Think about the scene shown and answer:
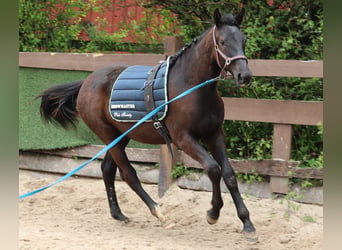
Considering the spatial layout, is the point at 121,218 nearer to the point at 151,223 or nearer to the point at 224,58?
the point at 151,223

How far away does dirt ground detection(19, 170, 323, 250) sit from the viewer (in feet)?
13.8

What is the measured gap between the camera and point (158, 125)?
174 inches

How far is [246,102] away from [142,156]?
1.58m

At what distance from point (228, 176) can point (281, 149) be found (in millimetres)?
1384

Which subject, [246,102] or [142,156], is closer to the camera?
[246,102]

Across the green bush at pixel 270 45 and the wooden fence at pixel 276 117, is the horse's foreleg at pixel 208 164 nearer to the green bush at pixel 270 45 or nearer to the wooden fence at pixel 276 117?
the wooden fence at pixel 276 117

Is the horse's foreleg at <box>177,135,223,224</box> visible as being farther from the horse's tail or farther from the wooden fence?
the horse's tail

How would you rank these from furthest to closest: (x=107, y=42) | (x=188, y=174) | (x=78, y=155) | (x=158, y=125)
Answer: (x=107, y=42), (x=78, y=155), (x=188, y=174), (x=158, y=125)

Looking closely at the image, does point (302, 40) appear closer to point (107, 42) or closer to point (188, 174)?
point (188, 174)

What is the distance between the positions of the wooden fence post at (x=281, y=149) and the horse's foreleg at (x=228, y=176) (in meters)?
1.26

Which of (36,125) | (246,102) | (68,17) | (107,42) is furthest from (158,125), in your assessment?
(68,17)

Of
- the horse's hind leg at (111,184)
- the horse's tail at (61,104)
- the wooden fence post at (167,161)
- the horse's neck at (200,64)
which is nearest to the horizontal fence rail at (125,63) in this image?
the wooden fence post at (167,161)

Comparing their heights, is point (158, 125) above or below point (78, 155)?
above
